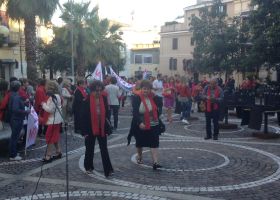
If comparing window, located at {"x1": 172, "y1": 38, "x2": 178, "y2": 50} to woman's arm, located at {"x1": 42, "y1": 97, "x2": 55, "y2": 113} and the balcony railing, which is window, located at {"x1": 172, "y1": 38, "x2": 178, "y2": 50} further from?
woman's arm, located at {"x1": 42, "y1": 97, "x2": 55, "y2": 113}

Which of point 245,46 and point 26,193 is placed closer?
Answer: point 26,193

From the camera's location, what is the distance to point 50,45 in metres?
34.1

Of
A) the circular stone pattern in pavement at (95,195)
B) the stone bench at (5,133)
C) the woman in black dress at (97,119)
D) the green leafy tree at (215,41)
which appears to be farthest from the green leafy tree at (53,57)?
the circular stone pattern in pavement at (95,195)

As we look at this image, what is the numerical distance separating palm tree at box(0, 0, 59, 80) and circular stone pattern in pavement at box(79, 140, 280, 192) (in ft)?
38.5

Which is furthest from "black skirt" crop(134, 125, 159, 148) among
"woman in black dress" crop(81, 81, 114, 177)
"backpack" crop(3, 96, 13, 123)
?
"backpack" crop(3, 96, 13, 123)

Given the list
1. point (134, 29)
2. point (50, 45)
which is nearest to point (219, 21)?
point (50, 45)

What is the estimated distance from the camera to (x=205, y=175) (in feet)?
25.3

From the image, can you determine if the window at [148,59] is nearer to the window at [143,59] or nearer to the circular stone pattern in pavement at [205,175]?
the window at [143,59]

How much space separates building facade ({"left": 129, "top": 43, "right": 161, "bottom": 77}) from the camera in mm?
57688

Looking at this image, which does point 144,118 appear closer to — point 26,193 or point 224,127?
point 26,193

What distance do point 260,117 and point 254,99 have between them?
3.00 ft

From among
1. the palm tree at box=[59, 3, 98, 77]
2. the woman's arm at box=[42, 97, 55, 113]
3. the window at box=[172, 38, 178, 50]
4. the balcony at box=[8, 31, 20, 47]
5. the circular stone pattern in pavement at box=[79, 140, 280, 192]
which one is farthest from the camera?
the window at box=[172, 38, 178, 50]

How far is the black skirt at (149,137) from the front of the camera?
8.13 m

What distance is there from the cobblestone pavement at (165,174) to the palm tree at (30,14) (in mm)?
9715
